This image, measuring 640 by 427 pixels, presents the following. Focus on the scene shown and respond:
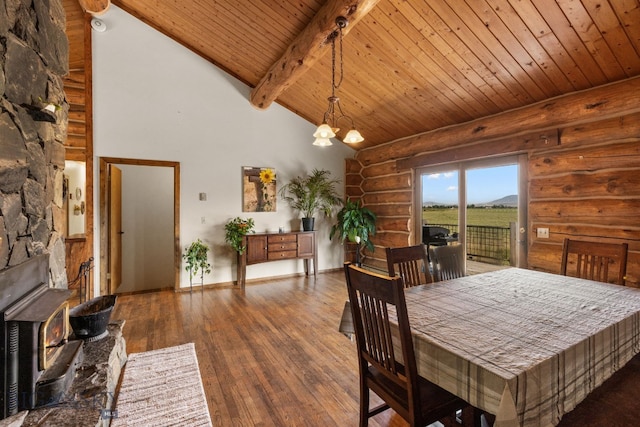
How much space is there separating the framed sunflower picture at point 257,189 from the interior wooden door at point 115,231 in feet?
6.41

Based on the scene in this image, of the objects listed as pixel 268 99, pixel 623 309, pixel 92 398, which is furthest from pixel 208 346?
pixel 268 99

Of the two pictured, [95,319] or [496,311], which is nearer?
[496,311]

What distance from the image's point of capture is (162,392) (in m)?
2.19

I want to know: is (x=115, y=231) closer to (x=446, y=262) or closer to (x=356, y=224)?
(x=356, y=224)

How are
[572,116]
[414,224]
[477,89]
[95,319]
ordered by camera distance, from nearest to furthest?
1. [95,319]
2. [572,116]
3. [477,89]
4. [414,224]

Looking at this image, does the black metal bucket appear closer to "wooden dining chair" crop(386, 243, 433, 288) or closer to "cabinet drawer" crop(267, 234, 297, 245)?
"wooden dining chair" crop(386, 243, 433, 288)

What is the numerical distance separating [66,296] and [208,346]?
136 centimetres

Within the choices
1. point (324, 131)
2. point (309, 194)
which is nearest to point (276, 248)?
point (309, 194)

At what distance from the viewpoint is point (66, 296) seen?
1.91 m

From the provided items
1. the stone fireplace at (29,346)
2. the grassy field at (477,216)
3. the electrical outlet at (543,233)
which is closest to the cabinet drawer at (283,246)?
the grassy field at (477,216)

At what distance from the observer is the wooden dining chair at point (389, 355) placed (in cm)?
128

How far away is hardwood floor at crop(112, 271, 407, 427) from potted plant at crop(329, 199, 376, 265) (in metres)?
1.17

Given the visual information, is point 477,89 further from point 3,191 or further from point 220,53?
point 3,191

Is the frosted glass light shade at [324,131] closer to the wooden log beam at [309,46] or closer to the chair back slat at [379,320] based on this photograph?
the wooden log beam at [309,46]
